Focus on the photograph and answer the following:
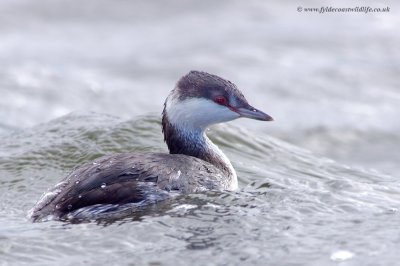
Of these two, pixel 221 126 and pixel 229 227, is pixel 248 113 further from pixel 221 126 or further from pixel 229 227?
pixel 221 126

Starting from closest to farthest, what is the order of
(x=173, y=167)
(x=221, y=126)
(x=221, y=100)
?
(x=173, y=167) → (x=221, y=100) → (x=221, y=126)

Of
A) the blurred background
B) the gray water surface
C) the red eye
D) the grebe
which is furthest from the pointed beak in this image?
the blurred background

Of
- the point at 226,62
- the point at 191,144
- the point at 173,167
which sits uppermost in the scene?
the point at 226,62

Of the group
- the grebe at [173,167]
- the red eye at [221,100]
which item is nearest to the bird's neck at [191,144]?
the grebe at [173,167]

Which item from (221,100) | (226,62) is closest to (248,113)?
(221,100)

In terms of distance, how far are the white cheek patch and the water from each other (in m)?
0.78

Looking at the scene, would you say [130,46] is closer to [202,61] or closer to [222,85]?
[202,61]

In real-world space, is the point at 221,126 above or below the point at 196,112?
below

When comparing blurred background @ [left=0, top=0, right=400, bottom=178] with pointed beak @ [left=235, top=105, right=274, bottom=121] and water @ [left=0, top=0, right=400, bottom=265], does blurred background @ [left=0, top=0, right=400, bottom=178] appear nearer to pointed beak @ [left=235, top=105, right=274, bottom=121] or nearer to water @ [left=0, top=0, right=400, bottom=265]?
water @ [left=0, top=0, right=400, bottom=265]

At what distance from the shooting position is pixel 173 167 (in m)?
9.41

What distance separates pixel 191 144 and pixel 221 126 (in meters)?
3.13

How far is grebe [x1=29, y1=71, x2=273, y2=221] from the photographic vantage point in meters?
8.88

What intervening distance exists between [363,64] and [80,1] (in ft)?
18.8

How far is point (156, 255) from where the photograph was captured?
794cm
